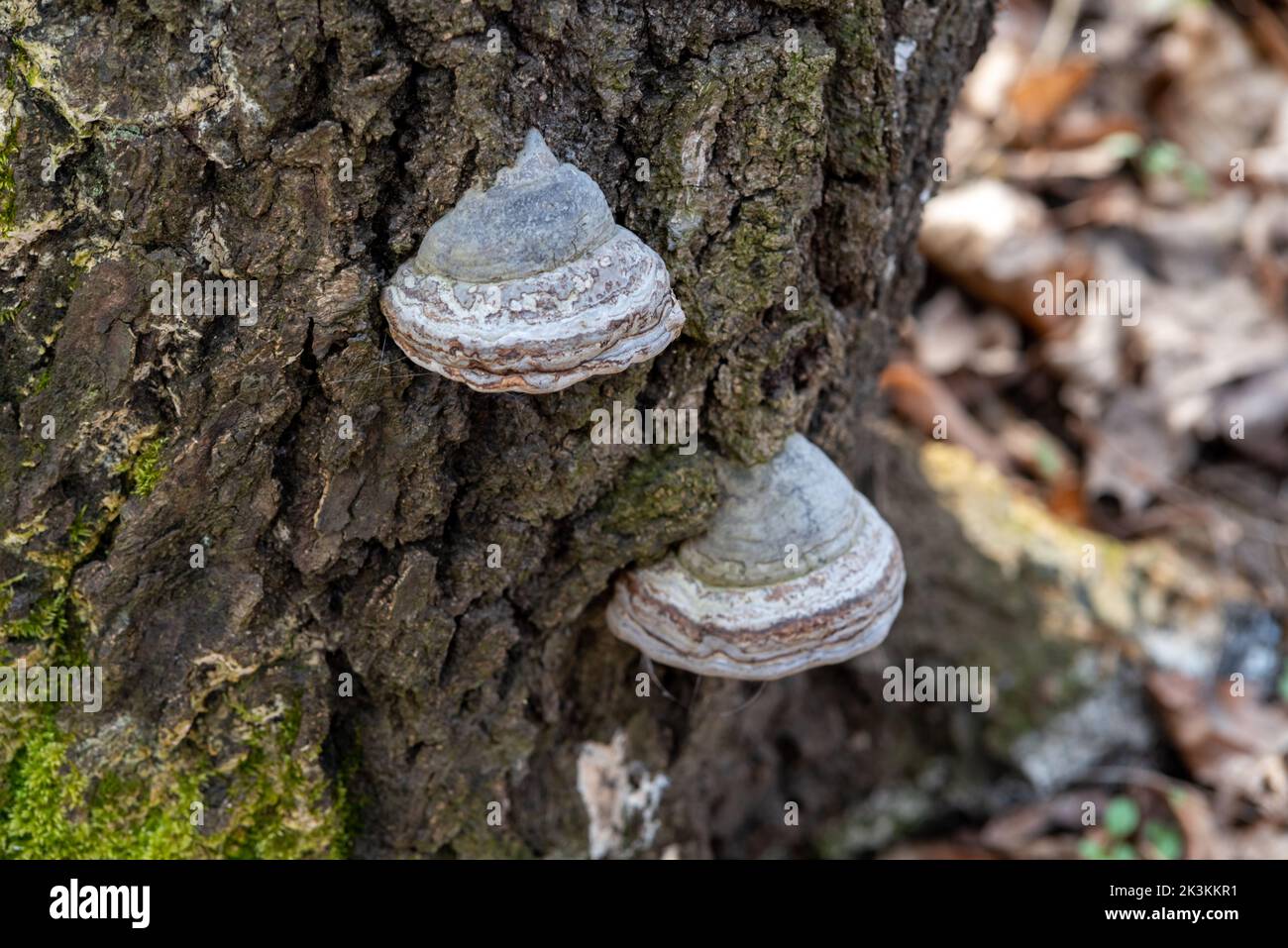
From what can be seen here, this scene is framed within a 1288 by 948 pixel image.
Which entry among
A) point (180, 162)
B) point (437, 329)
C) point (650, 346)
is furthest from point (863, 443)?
point (180, 162)

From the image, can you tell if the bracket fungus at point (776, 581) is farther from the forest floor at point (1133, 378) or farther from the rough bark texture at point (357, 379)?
the forest floor at point (1133, 378)

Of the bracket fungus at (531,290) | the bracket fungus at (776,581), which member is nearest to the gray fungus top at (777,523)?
the bracket fungus at (776,581)

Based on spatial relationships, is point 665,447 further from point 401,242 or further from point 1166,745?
point 1166,745

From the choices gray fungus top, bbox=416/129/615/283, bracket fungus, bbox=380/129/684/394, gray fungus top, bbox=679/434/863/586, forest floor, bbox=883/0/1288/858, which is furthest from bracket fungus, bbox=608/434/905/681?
forest floor, bbox=883/0/1288/858

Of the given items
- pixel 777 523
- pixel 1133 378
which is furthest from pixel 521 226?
pixel 1133 378

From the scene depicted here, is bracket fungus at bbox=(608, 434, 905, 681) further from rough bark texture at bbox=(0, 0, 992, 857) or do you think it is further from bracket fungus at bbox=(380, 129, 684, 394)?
bracket fungus at bbox=(380, 129, 684, 394)

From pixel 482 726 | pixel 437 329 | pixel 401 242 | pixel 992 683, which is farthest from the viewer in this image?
pixel 992 683

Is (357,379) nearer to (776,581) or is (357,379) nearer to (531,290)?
(531,290)
